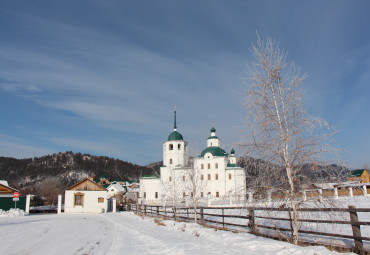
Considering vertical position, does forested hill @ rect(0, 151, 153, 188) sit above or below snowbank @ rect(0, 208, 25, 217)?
above

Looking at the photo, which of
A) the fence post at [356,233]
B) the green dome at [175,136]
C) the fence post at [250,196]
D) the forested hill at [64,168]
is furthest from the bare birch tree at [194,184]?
the forested hill at [64,168]

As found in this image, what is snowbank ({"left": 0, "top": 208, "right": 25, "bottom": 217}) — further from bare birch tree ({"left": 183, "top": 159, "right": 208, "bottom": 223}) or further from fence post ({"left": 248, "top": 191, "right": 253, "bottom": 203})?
fence post ({"left": 248, "top": 191, "right": 253, "bottom": 203})

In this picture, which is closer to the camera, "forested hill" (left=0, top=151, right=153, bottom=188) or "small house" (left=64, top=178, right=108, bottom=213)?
"small house" (left=64, top=178, right=108, bottom=213)

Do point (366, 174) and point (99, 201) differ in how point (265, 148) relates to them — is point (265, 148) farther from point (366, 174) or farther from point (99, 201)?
point (366, 174)

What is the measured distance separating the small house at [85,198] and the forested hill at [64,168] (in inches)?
3982

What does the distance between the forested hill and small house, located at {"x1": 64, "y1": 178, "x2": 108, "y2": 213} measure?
10113cm

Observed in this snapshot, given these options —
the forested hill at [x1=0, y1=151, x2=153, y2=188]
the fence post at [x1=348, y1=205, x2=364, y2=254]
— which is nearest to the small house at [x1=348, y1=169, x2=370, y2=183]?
→ the fence post at [x1=348, y1=205, x2=364, y2=254]

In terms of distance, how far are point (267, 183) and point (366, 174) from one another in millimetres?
66504

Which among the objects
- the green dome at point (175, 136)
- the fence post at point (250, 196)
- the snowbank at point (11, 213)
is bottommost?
the snowbank at point (11, 213)

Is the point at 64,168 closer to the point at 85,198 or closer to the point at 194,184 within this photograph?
the point at 85,198

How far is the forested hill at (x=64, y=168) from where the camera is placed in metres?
141

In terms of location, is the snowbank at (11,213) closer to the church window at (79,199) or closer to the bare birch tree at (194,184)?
the church window at (79,199)

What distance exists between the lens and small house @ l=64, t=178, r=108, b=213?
3712cm

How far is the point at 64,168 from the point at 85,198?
128 meters
